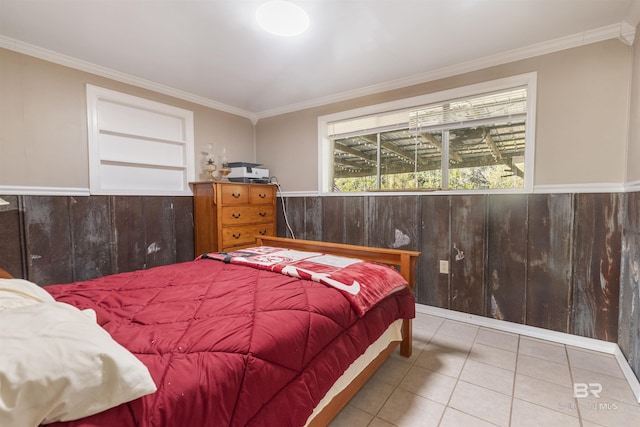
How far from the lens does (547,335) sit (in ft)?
7.49

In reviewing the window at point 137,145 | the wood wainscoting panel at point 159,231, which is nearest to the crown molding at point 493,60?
the window at point 137,145

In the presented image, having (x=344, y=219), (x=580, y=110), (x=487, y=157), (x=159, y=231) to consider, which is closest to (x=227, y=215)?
(x=159, y=231)

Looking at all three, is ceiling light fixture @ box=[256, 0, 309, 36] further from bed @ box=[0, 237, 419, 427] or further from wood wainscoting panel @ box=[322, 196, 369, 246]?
wood wainscoting panel @ box=[322, 196, 369, 246]

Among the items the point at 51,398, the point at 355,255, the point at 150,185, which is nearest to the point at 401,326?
the point at 355,255

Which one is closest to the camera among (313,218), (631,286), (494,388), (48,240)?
(494,388)

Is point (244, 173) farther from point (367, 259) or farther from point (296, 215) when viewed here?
point (367, 259)

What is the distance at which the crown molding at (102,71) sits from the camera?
7.16 feet

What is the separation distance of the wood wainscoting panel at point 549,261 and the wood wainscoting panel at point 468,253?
33 centimetres

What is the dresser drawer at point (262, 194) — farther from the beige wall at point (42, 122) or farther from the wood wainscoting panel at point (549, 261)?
the wood wainscoting panel at point (549, 261)

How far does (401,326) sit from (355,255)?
58cm

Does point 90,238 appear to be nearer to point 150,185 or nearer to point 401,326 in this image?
point 150,185

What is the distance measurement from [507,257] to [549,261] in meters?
0.27

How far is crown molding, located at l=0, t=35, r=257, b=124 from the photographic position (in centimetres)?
218

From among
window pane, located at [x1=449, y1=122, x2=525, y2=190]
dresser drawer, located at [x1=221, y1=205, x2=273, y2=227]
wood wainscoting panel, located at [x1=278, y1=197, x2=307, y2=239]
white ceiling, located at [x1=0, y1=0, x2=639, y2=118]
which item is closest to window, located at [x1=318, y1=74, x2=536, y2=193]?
window pane, located at [x1=449, y1=122, x2=525, y2=190]
